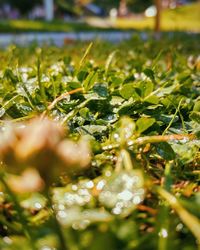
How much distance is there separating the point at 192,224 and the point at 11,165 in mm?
195

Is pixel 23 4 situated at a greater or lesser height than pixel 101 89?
lesser

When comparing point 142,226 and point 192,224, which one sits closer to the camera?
point 192,224

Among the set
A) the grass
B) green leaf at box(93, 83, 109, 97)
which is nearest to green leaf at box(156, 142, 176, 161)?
the grass

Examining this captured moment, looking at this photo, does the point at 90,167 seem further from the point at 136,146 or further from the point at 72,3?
the point at 72,3

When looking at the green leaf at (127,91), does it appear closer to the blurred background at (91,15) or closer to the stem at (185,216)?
the stem at (185,216)

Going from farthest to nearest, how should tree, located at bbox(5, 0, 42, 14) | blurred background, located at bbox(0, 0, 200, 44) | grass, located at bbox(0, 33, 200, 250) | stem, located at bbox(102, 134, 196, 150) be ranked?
1. tree, located at bbox(5, 0, 42, 14)
2. blurred background, located at bbox(0, 0, 200, 44)
3. stem, located at bbox(102, 134, 196, 150)
4. grass, located at bbox(0, 33, 200, 250)

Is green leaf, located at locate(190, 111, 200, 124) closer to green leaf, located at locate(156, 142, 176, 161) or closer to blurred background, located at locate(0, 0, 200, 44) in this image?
green leaf, located at locate(156, 142, 176, 161)

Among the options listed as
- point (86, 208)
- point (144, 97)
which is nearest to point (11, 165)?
point (86, 208)

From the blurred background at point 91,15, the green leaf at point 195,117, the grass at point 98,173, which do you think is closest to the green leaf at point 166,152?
the grass at point 98,173

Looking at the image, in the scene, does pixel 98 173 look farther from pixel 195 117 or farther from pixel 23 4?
pixel 23 4

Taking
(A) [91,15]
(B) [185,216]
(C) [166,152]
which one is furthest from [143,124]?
(A) [91,15]

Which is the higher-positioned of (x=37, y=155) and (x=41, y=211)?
(x=37, y=155)

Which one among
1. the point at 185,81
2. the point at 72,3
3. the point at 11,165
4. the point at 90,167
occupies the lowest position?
the point at 72,3

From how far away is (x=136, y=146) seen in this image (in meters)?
0.79
